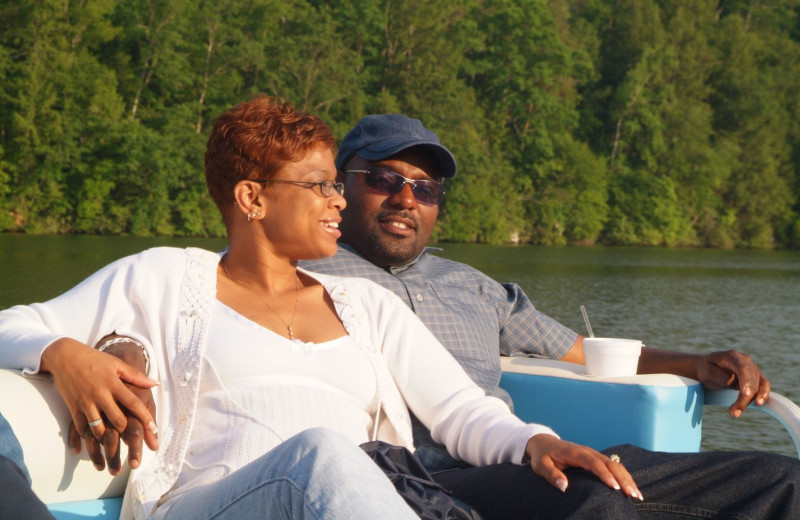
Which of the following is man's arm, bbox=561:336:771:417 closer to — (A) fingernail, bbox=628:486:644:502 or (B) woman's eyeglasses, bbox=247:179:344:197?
(A) fingernail, bbox=628:486:644:502

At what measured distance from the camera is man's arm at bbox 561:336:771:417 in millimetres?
2662

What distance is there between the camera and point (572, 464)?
1.84m

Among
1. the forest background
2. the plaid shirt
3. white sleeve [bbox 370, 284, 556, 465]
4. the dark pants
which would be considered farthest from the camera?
the forest background

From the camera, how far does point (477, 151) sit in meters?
37.9

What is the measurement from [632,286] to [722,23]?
34.4 m

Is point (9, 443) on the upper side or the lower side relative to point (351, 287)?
lower

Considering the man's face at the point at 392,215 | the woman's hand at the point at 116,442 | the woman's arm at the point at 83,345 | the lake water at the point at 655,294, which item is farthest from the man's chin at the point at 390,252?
the lake water at the point at 655,294

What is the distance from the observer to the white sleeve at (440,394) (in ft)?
6.91

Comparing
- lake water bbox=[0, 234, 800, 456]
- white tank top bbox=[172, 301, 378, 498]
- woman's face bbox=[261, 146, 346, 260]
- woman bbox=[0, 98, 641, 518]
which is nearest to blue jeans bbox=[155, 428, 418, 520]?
woman bbox=[0, 98, 641, 518]

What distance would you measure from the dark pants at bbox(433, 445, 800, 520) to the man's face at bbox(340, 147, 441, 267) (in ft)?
3.61

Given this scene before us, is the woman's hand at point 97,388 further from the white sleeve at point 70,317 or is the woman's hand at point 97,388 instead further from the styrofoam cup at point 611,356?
the styrofoam cup at point 611,356

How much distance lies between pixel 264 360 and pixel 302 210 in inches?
14.6

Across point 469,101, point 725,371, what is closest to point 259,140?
point 725,371

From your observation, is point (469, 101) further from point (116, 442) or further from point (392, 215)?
point (116, 442)
